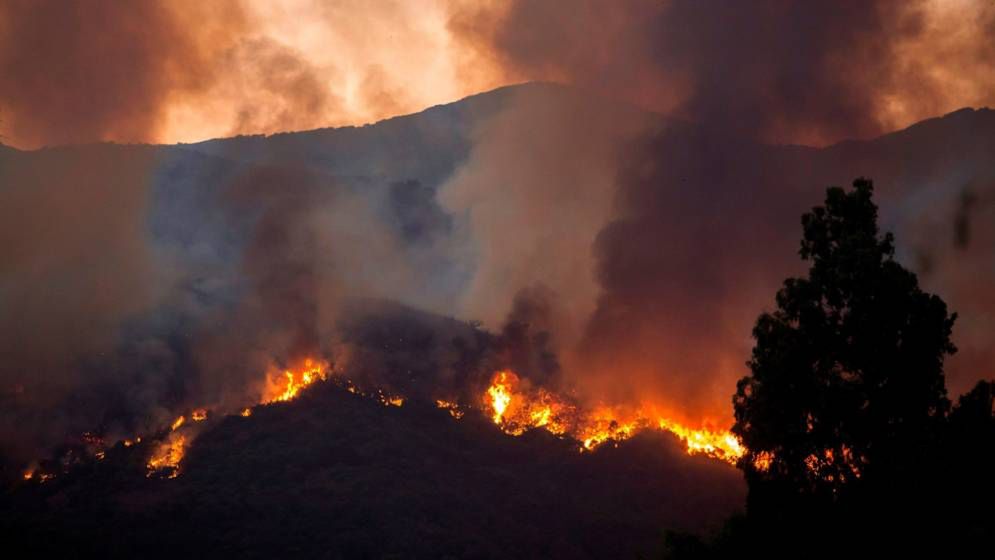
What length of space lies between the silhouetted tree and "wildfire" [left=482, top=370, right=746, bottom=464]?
152ft

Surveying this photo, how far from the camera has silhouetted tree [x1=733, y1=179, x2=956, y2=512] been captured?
23.1m

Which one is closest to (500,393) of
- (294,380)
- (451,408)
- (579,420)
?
(451,408)

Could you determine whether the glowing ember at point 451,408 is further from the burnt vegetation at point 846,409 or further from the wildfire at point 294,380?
the burnt vegetation at point 846,409

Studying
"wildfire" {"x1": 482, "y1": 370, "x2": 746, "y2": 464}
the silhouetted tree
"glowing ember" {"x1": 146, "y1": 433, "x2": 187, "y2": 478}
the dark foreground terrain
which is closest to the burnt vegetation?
the silhouetted tree

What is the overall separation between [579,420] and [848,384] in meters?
53.1

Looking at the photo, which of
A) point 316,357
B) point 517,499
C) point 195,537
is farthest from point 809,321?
point 316,357

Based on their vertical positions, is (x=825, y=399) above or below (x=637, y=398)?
below

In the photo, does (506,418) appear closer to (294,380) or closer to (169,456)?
(294,380)

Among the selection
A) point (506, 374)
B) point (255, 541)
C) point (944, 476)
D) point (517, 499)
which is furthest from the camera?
point (506, 374)

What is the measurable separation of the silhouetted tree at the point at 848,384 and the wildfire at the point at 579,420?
46.4 metres

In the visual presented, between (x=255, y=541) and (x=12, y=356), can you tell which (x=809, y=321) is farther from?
(x=12, y=356)

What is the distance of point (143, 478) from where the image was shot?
6525 centimetres

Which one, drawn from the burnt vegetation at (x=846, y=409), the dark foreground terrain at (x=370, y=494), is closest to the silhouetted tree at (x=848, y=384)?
the burnt vegetation at (x=846, y=409)

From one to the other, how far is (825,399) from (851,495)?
2.78 metres
